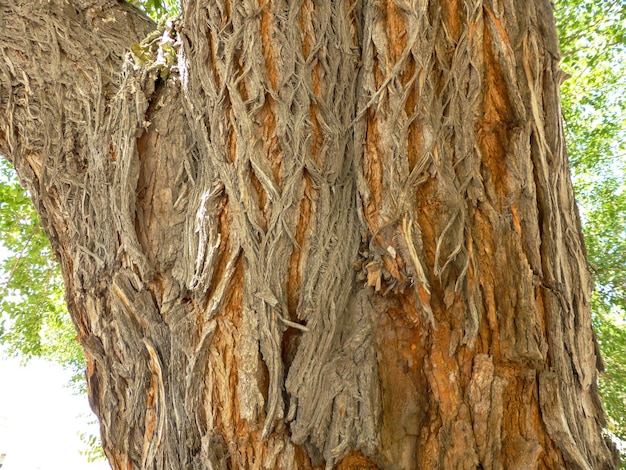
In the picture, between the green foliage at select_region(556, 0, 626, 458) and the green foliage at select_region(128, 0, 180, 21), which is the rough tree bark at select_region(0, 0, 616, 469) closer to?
the green foliage at select_region(128, 0, 180, 21)

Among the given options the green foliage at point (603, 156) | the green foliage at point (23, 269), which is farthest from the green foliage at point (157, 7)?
the green foliage at point (603, 156)

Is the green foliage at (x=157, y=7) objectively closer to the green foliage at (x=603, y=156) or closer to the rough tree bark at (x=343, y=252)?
the rough tree bark at (x=343, y=252)

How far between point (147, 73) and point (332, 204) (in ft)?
3.35

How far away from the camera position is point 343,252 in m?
1.71

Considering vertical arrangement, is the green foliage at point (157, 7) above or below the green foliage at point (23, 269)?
above

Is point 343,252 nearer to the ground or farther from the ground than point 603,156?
nearer to the ground

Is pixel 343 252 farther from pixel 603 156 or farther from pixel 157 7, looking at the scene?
pixel 603 156

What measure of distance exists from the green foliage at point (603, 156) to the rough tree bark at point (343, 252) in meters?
2.75

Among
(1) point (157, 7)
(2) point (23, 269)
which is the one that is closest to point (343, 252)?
(1) point (157, 7)

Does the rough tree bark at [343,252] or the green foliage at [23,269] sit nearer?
the rough tree bark at [343,252]

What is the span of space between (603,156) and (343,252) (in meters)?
3.96

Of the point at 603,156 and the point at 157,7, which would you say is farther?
the point at 603,156

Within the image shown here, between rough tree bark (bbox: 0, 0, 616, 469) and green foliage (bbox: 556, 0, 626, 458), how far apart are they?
275 cm

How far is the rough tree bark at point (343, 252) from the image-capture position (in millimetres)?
1514
